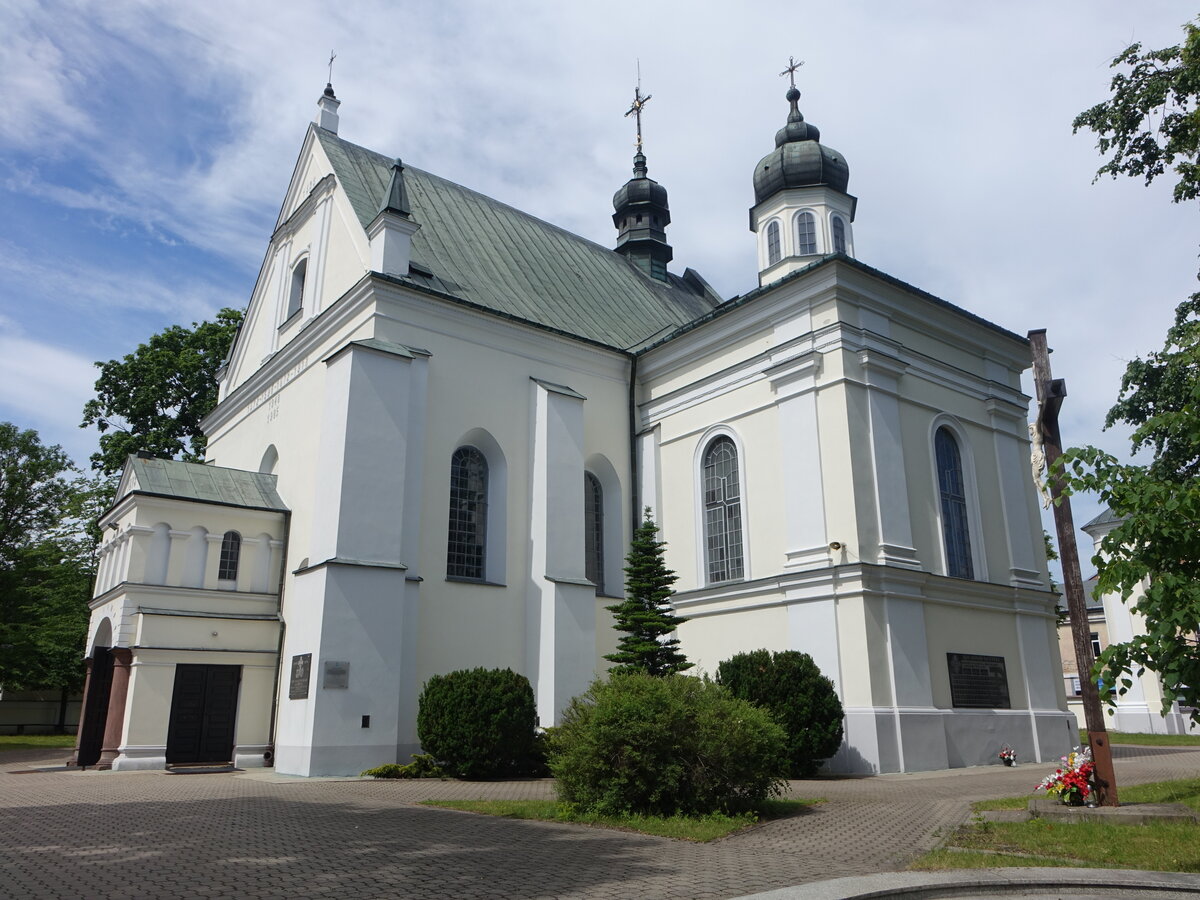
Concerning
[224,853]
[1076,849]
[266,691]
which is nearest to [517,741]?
[266,691]

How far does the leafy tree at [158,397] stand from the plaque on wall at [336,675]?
1945 centimetres

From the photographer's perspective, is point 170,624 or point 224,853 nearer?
point 224,853

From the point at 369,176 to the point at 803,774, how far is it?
17560 mm

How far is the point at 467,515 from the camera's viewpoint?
770 inches

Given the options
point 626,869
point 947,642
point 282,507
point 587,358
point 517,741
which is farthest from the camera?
point 587,358

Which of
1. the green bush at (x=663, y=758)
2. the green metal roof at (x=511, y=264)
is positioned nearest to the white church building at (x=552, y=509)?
the green metal roof at (x=511, y=264)

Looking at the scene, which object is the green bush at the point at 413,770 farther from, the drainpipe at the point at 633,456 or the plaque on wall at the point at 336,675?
the drainpipe at the point at 633,456

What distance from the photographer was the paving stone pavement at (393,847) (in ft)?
20.7

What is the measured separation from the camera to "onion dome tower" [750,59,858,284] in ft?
75.9

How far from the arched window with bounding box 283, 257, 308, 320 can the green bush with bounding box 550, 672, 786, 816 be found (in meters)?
16.4

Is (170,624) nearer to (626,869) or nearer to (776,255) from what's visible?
(626,869)

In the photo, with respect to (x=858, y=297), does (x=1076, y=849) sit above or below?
below

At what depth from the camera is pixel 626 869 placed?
7.03 m

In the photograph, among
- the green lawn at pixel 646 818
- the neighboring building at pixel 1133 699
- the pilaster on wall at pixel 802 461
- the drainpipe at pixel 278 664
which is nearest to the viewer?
the green lawn at pixel 646 818
